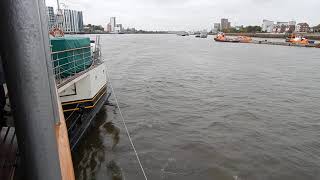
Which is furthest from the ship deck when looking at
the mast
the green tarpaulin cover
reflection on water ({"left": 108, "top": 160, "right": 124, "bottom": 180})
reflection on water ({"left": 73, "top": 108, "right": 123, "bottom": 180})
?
the mast

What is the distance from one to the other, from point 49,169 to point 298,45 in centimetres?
8093

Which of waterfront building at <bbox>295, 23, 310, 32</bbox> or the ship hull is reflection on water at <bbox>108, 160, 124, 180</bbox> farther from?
waterfront building at <bbox>295, 23, 310, 32</bbox>

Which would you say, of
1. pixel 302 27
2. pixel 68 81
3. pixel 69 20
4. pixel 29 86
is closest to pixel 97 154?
pixel 68 81

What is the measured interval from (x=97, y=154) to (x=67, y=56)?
383 centimetres

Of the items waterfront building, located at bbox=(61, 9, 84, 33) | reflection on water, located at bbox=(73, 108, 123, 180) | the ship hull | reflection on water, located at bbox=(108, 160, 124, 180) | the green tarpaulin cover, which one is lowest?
reflection on water, located at bbox=(108, 160, 124, 180)

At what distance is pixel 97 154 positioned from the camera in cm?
1068

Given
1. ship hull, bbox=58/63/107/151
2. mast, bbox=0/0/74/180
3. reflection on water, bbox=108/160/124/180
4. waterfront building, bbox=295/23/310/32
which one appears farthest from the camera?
waterfront building, bbox=295/23/310/32

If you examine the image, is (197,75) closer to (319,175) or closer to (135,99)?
(135,99)

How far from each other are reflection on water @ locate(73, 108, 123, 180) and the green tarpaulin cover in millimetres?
2874

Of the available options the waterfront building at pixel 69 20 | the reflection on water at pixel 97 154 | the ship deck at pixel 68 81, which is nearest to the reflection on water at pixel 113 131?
the reflection on water at pixel 97 154

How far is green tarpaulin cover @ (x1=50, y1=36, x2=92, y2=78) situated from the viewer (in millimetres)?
10254

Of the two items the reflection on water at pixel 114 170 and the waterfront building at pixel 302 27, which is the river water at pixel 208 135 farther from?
the waterfront building at pixel 302 27

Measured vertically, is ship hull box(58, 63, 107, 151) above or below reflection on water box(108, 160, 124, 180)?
above

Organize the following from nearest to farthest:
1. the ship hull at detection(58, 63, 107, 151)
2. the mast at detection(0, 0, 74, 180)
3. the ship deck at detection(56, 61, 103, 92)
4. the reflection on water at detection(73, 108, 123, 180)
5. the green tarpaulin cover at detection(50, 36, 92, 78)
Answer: the mast at detection(0, 0, 74, 180) < the ship deck at detection(56, 61, 103, 92) < the reflection on water at detection(73, 108, 123, 180) < the green tarpaulin cover at detection(50, 36, 92, 78) < the ship hull at detection(58, 63, 107, 151)
